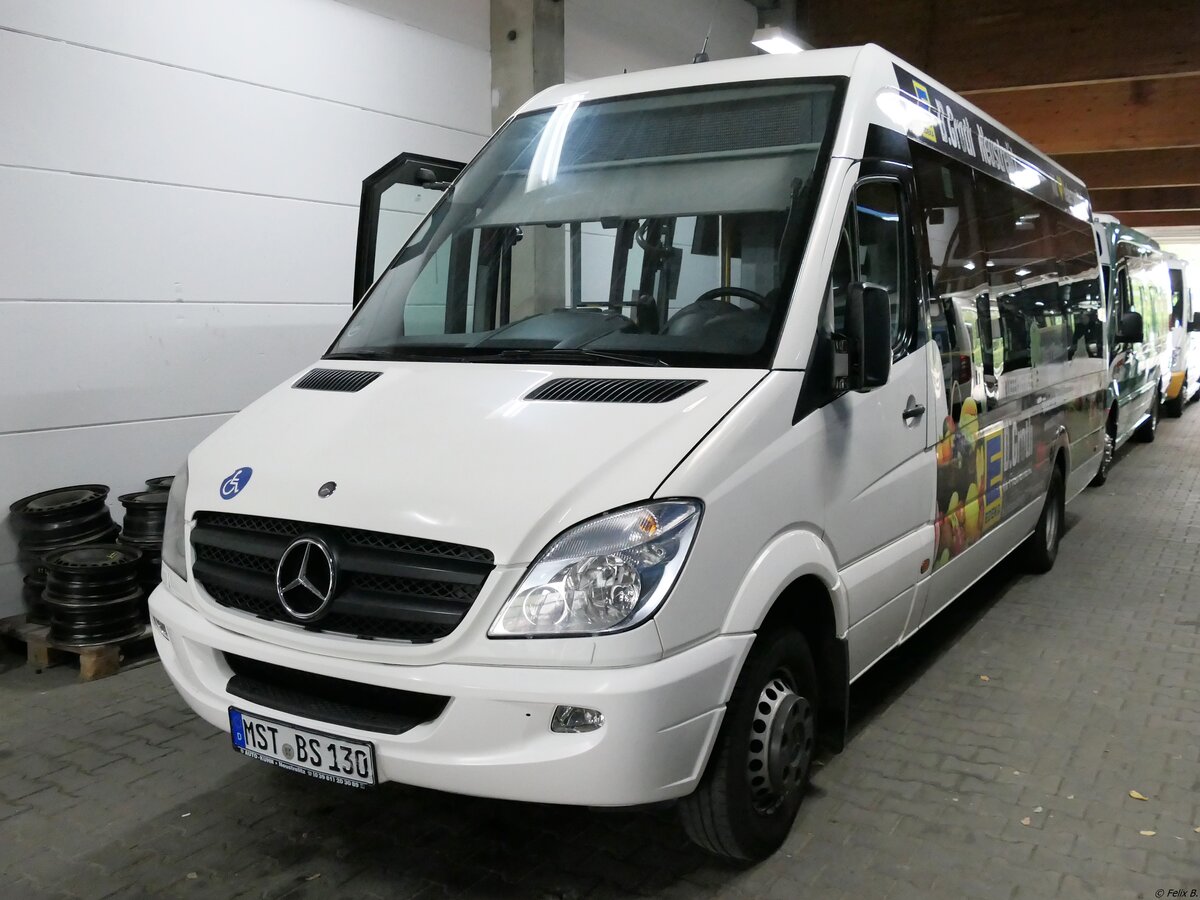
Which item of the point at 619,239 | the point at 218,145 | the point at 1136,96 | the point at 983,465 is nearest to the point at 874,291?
the point at 619,239

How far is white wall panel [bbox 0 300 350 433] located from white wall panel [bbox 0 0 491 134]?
1.34 meters

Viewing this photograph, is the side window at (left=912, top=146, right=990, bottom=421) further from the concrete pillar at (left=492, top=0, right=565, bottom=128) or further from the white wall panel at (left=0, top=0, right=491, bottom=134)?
the white wall panel at (left=0, top=0, right=491, bottom=134)

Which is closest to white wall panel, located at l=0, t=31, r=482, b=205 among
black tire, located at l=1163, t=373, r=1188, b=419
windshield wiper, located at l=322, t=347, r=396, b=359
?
windshield wiper, located at l=322, t=347, r=396, b=359

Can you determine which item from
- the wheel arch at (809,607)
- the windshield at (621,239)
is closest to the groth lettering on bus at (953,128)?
the windshield at (621,239)

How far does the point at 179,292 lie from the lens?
5.76 metres

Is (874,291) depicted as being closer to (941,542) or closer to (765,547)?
(765,547)

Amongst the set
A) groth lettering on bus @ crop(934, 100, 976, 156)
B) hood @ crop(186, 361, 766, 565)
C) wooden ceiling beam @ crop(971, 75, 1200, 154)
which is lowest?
hood @ crop(186, 361, 766, 565)

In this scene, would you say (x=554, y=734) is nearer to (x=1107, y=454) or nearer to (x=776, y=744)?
(x=776, y=744)

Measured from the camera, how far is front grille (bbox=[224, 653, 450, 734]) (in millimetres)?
2668

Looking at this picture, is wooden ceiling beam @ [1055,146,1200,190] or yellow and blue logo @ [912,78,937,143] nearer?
yellow and blue logo @ [912,78,937,143]

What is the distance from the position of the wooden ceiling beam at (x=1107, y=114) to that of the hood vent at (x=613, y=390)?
29.1 ft

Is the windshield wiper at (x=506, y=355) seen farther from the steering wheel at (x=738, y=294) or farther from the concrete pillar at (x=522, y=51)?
the concrete pillar at (x=522, y=51)

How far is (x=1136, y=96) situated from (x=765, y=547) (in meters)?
9.59

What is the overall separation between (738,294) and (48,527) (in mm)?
3634
